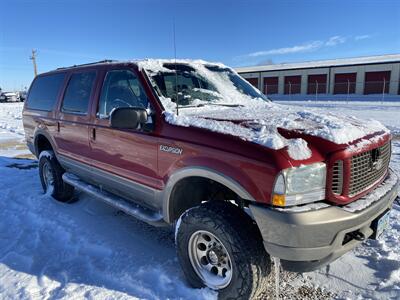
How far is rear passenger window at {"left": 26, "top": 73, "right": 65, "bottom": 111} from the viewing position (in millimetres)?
4891

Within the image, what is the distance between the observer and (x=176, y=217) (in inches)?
121

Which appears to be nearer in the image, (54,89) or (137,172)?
(137,172)

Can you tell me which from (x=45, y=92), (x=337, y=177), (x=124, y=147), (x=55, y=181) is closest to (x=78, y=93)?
(x=45, y=92)

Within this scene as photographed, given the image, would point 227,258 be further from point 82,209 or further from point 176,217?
point 82,209

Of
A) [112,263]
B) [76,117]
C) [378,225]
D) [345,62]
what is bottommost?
[112,263]

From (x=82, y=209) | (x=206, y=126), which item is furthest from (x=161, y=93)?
(x=82, y=209)

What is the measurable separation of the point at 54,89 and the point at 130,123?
2.67 meters

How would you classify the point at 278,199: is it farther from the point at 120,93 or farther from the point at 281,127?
the point at 120,93

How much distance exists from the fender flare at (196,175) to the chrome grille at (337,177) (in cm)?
58

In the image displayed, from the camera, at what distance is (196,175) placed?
2.64m

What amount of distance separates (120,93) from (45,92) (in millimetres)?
2301

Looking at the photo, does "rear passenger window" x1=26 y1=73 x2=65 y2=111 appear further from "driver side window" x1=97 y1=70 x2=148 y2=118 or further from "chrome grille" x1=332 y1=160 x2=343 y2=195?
"chrome grille" x1=332 y1=160 x2=343 y2=195

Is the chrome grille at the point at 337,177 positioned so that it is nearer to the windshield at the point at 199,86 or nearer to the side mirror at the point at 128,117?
the windshield at the point at 199,86

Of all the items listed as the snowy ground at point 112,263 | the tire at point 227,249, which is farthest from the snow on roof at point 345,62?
the tire at point 227,249
